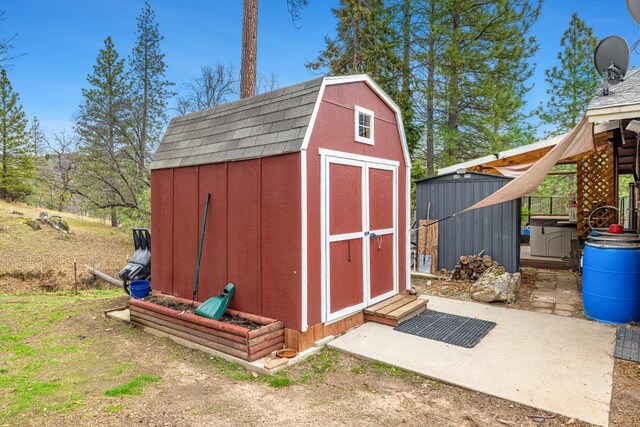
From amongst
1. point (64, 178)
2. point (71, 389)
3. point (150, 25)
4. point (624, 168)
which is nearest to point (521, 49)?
point (624, 168)

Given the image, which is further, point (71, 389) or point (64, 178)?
point (64, 178)

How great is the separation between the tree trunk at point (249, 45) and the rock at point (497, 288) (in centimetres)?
530

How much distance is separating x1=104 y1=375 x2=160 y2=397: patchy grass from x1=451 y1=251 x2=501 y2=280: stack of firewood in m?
5.31

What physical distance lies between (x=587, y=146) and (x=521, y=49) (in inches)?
267

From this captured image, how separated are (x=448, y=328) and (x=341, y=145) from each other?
2.40 metres

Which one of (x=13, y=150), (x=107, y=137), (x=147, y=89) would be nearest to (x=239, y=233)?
(x=107, y=137)

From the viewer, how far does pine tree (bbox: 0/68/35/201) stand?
18.5 metres

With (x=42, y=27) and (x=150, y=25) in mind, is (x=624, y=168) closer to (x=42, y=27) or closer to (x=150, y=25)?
(x=150, y=25)

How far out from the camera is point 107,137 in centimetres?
1391

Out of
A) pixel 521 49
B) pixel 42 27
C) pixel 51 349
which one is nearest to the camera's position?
pixel 51 349

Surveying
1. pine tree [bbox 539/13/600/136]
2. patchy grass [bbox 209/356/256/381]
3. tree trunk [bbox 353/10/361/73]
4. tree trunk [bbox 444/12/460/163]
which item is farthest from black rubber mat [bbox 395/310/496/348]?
pine tree [bbox 539/13/600/136]

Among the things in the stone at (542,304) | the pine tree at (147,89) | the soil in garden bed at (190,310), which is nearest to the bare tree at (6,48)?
the pine tree at (147,89)

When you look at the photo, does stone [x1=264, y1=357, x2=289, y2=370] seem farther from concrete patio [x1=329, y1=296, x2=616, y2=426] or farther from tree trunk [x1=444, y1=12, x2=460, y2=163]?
tree trunk [x1=444, y1=12, x2=460, y2=163]

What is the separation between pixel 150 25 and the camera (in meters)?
14.6
